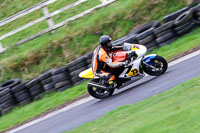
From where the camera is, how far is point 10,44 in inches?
618

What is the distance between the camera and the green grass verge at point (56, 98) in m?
11.0

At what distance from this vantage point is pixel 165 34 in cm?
1209

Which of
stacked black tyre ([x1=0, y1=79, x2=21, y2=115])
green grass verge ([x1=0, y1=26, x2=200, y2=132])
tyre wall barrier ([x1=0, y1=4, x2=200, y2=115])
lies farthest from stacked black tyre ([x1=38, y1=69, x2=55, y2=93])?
stacked black tyre ([x1=0, y1=79, x2=21, y2=115])

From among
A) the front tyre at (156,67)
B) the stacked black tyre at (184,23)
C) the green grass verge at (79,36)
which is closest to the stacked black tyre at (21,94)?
the green grass verge at (79,36)

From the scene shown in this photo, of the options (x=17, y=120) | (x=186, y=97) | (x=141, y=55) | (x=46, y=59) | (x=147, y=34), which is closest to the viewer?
(x=186, y=97)

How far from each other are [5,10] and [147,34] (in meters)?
9.98

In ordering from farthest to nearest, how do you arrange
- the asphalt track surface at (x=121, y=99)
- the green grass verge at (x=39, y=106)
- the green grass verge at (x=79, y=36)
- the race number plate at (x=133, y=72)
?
the green grass verge at (x=79, y=36) → the green grass verge at (x=39, y=106) → the race number plate at (x=133, y=72) → the asphalt track surface at (x=121, y=99)

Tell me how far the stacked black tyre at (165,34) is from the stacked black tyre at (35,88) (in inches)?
174

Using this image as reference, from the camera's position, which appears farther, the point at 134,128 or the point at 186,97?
the point at 186,97

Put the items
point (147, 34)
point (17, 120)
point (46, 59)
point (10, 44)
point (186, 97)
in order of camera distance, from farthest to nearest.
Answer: point (10, 44) < point (46, 59) < point (147, 34) < point (17, 120) < point (186, 97)

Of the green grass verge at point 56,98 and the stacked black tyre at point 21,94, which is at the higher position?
the stacked black tyre at point 21,94

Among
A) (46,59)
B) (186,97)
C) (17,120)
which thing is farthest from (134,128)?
(46,59)

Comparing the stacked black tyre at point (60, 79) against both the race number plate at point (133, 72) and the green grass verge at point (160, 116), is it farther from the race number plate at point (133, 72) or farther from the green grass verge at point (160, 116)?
the green grass verge at point (160, 116)

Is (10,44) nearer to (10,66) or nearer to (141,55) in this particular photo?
(10,66)
